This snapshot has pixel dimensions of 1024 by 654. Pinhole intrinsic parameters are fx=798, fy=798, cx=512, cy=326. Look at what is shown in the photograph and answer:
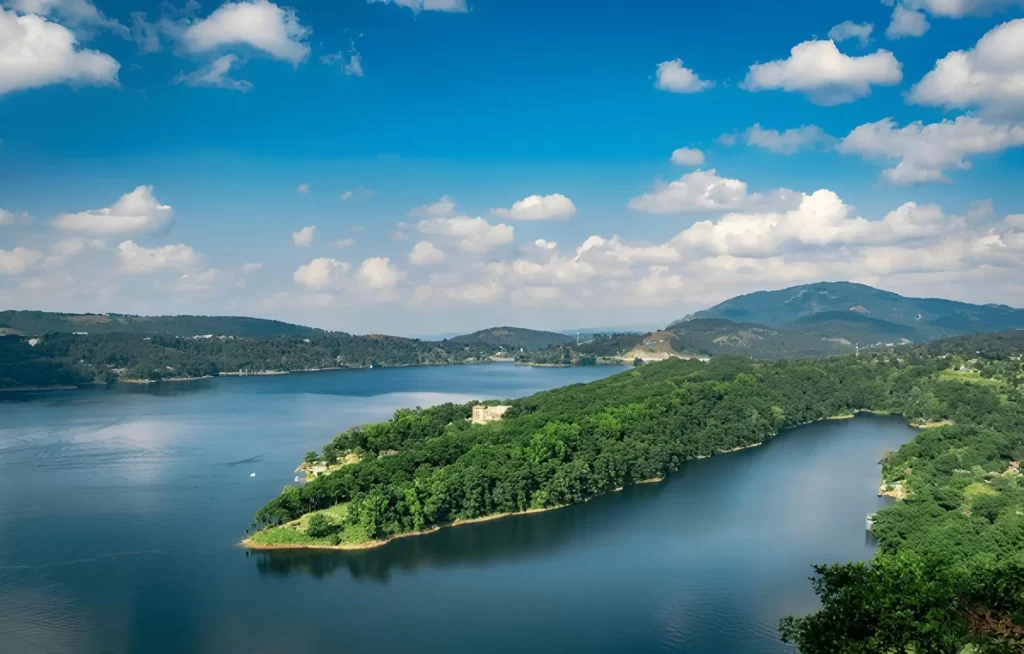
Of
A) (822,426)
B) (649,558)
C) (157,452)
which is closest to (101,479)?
(157,452)

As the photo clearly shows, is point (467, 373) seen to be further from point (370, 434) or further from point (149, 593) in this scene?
point (149, 593)

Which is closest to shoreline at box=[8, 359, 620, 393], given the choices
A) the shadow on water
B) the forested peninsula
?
the forested peninsula

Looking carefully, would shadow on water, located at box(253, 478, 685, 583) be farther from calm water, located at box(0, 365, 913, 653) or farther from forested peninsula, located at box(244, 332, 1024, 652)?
forested peninsula, located at box(244, 332, 1024, 652)

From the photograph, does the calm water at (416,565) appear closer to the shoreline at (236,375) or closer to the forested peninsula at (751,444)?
the forested peninsula at (751,444)

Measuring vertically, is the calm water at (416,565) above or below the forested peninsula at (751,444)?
below

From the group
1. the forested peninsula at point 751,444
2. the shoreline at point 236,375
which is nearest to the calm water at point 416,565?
the forested peninsula at point 751,444
